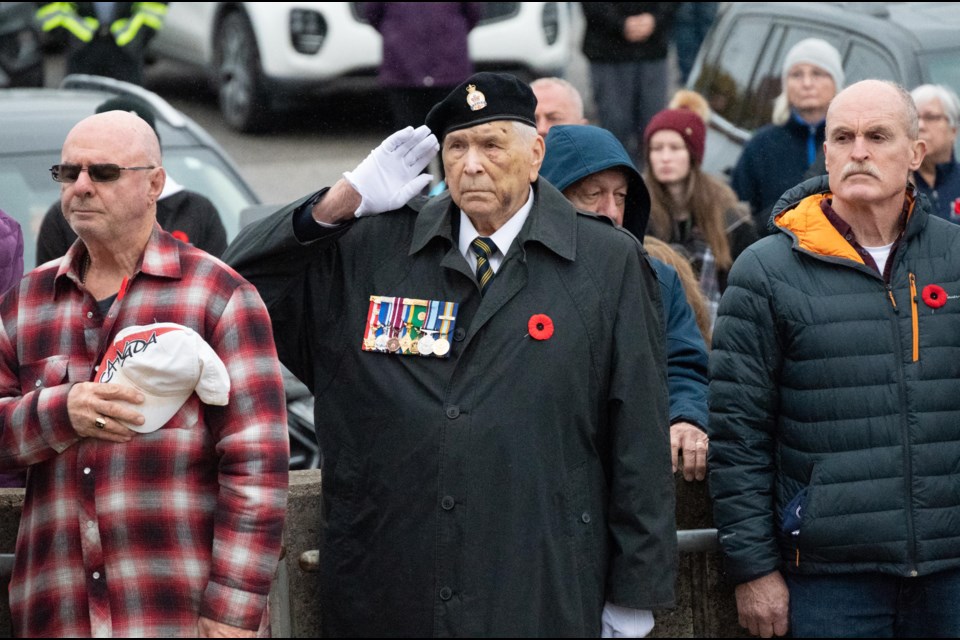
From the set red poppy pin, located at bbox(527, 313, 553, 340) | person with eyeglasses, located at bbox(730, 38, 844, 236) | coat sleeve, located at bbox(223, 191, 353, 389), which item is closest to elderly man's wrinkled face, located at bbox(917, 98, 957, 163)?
person with eyeglasses, located at bbox(730, 38, 844, 236)

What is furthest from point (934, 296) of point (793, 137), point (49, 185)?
point (49, 185)

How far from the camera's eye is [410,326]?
161 inches

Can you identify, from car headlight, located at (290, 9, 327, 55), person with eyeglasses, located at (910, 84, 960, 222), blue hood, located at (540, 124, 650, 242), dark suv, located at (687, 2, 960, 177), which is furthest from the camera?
car headlight, located at (290, 9, 327, 55)

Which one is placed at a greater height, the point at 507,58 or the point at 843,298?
the point at 507,58

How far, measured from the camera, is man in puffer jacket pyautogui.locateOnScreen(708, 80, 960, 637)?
169 inches

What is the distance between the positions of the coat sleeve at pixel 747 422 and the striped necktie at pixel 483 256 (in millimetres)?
706

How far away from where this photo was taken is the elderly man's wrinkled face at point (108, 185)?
389 cm

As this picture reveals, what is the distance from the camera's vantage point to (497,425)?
396cm

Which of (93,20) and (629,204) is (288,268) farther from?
(93,20)

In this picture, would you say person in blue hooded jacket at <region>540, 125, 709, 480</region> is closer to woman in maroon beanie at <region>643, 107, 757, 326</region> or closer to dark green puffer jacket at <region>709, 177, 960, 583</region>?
dark green puffer jacket at <region>709, 177, 960, 583</region>

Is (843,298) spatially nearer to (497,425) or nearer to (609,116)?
(497,425)

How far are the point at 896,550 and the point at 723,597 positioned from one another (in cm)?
70

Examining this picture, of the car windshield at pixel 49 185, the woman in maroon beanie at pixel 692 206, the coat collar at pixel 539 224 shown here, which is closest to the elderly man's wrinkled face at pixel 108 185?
the coat collar at pixel 539 224

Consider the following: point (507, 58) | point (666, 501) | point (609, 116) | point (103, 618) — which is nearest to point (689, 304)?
point (666, 501)
